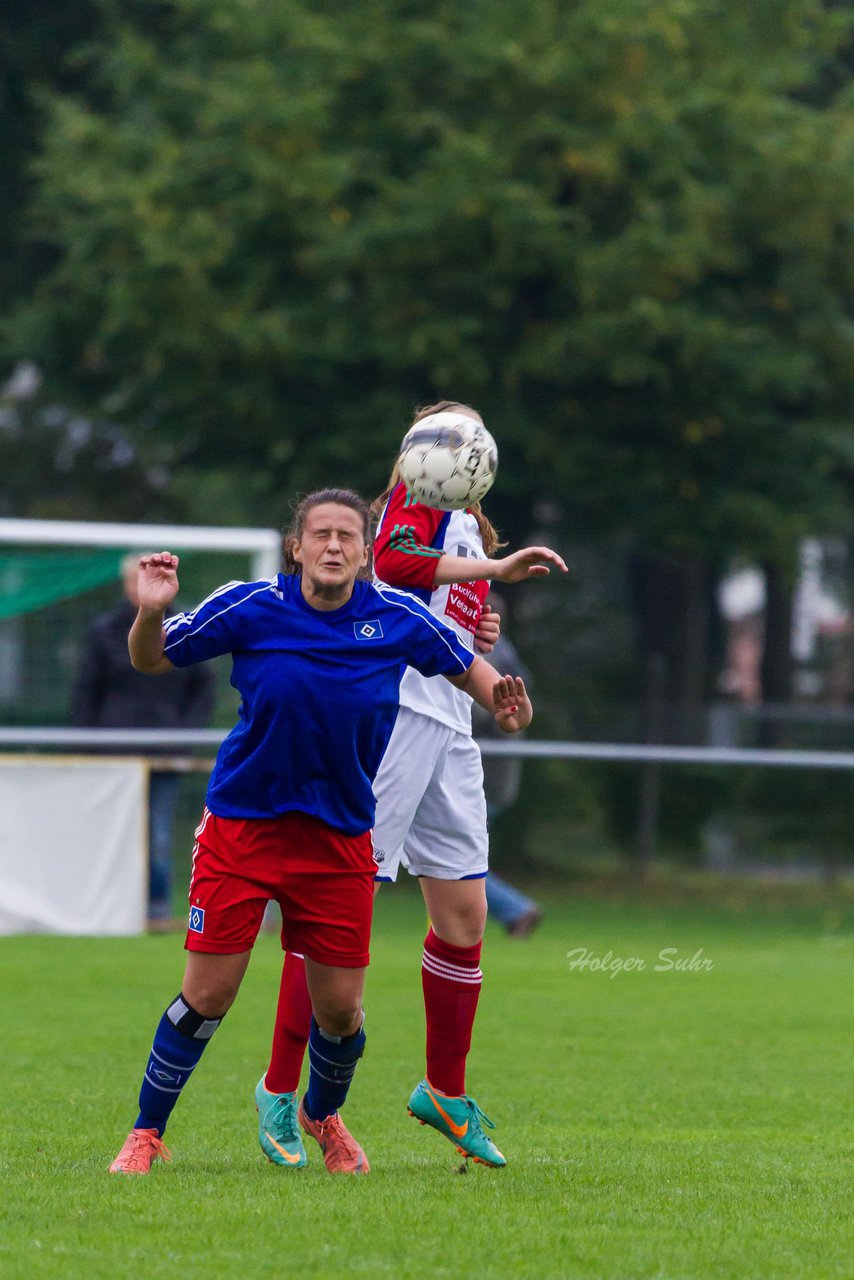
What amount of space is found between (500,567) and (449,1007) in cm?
137

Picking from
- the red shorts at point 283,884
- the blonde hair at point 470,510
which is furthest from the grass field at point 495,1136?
the blonde hair at point 470,510

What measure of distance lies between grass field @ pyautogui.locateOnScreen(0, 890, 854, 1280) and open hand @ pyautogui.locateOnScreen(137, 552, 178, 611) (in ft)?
4.85

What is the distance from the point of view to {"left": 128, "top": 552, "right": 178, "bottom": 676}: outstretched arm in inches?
195

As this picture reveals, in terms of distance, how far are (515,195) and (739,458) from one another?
3628mm

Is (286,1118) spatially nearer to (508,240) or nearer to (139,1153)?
(139,1153)

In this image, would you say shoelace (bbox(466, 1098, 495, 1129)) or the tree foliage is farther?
the tree foliage

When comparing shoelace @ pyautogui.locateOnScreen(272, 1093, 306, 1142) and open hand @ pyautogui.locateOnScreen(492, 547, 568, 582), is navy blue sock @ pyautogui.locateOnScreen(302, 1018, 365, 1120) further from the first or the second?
open hand @ pyautogui.locateOnScreen(492, 547, 568, 582)

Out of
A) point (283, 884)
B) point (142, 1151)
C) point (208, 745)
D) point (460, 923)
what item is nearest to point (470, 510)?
point (460, 923)

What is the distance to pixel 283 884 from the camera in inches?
202

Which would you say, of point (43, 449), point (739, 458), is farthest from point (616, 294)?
point (43, 449)

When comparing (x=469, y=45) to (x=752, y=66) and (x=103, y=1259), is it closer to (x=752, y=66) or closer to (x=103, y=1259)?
(x=752, y=66)

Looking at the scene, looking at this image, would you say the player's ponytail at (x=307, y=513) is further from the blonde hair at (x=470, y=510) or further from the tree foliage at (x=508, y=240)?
the tree foliage at (x=508, y=240)

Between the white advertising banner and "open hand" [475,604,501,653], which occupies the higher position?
"open hand" [475,604,501,653]

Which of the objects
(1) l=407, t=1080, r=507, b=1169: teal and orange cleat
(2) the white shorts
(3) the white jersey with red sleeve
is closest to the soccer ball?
(3) the white jersey with red sleeve
